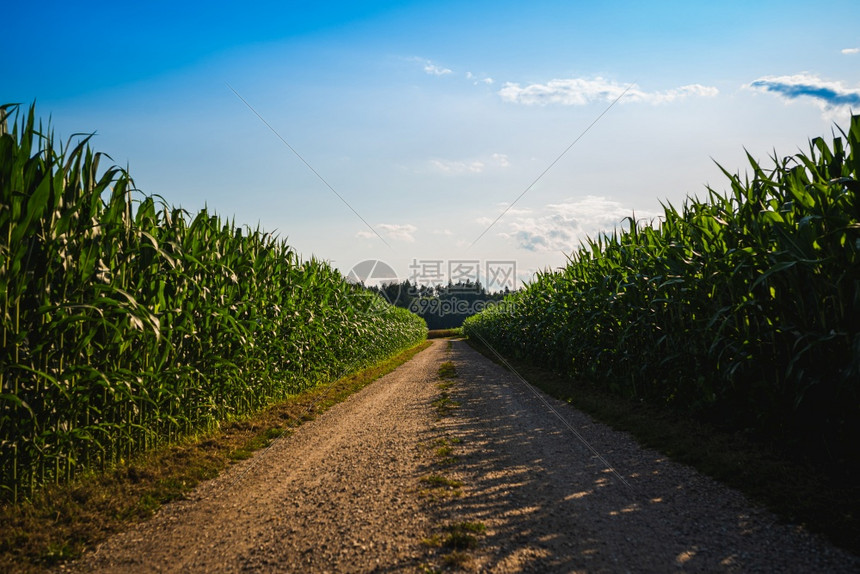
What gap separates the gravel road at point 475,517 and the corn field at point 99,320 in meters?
1.17

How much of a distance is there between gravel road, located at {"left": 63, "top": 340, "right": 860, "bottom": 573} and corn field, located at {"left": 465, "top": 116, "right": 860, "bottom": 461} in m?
1.32

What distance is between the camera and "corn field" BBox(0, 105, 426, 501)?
371 cm

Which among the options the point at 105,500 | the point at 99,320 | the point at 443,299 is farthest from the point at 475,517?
the point at 443,299

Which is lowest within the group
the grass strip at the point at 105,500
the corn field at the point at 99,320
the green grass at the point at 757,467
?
the grass strip at the point at 105,500

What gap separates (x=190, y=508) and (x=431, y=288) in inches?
5259

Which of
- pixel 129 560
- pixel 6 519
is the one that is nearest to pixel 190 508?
pixel 129 560

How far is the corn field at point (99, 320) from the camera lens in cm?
371

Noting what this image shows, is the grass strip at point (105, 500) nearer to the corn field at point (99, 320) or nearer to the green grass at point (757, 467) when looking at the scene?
the corn field at point (99, 320)

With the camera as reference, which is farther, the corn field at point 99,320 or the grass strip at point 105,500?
the corn field at point 99,320

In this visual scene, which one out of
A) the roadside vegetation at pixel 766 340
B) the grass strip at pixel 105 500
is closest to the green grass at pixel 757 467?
the roadside vegetation at pixel 766 340

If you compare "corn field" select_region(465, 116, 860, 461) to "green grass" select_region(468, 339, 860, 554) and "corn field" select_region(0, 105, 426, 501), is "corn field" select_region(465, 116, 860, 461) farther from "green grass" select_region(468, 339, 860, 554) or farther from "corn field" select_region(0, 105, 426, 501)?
"corn field" select_region(0, 105, 426, 501)

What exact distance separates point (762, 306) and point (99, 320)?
6399 millimetres

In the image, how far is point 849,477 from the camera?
399 cm

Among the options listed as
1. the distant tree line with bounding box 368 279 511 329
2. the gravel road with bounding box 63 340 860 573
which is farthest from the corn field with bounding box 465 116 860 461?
the distant tree line with bounding box 368 279 511 329
